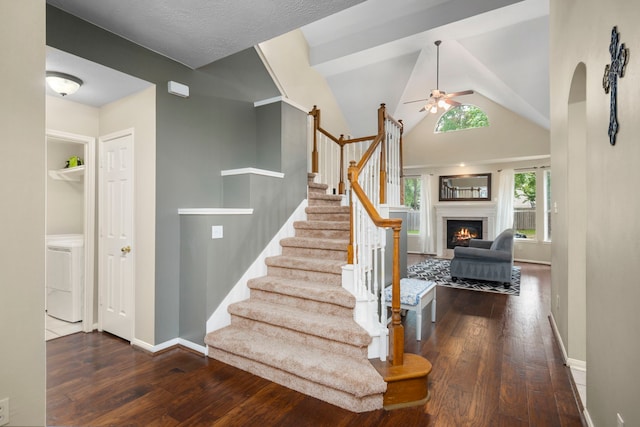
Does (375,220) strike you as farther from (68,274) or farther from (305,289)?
(68,274)

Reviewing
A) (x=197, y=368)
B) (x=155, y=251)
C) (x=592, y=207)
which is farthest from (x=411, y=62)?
(x=197, y=368)

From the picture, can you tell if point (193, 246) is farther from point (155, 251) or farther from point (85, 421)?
point (85, 421)

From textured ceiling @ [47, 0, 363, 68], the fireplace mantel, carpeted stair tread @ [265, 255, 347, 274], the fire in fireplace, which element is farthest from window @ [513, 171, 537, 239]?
textured ceiling @ [47, 0, 363, 68]

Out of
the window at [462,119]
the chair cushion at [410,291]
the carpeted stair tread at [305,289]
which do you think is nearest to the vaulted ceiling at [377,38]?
the window at [462,119]

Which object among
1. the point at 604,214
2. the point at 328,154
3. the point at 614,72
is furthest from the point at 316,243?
the point at 614,72

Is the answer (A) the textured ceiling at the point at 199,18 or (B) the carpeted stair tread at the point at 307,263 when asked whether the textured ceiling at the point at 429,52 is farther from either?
(B) the carpeted stair tread at the point at 307,263

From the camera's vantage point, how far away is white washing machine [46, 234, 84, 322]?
3.49 m

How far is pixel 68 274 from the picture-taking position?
3.51 meters

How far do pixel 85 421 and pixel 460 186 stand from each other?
362 inches

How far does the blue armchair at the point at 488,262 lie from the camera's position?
530 centimetres

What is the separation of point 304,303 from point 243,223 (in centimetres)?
106

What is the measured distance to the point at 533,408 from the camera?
2057 mm

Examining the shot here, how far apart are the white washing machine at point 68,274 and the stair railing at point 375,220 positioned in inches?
120

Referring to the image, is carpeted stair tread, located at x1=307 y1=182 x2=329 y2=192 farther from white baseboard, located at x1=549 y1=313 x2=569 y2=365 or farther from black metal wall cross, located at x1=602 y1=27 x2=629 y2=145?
black metal wall cross, located at x1=602 y1=27 x2=629 y2=145
